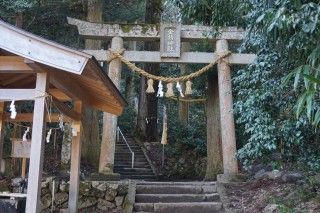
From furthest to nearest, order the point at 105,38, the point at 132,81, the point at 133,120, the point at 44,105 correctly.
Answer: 1. the point at 132,81
2. the point at 133,120
3. the point at 105,38
4. the point at 44,105

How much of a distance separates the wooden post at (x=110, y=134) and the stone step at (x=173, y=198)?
145 centimetres

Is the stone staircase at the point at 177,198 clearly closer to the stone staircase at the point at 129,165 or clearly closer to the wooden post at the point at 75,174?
the wooden post at the point at 75,174

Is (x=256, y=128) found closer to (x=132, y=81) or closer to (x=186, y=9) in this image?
(x=186, y=9)

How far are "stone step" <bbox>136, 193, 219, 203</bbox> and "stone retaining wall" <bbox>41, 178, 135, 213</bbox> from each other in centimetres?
26

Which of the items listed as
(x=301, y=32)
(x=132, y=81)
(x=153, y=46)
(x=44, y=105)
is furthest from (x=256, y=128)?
(x=132, y=81)

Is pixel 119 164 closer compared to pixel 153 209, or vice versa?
pixel 153 209

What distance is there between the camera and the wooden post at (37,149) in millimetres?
4723

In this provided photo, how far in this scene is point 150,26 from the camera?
1089cm

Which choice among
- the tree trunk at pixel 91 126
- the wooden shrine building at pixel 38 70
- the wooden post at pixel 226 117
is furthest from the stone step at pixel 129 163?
the wooden shrine building at pixel 38 70

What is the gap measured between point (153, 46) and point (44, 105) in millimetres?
12224

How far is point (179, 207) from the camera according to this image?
8.31 metres

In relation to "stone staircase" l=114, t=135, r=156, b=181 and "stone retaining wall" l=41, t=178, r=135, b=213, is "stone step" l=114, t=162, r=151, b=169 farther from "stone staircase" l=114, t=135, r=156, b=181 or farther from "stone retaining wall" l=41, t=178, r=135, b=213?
"stone retaining wall" l=41, t=178, r=135, b=213

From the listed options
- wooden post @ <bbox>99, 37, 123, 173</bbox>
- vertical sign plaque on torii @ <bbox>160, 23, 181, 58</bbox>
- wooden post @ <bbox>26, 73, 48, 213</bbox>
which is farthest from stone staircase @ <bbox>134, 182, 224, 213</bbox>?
wooden post @ <bbox>26, 73, 48, 213</bbox>

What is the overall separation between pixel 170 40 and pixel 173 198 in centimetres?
420
